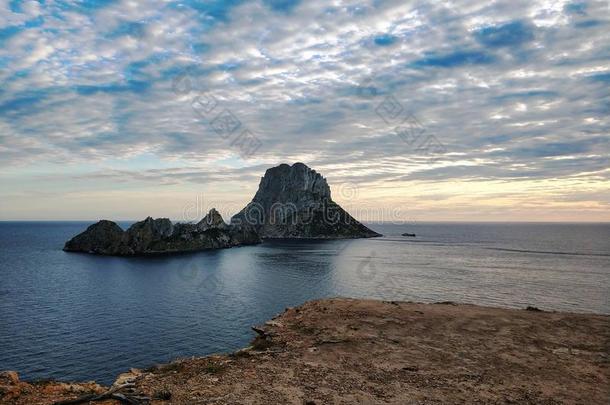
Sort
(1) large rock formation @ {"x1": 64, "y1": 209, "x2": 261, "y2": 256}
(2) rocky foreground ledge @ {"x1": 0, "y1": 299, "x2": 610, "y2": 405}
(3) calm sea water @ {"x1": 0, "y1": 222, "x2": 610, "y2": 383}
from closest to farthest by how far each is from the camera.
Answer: (2) rocky foreground ledge @ {"x1": 0, "y1": 299, "x2": 610, "y2": 405}, (3) calm sea water @ {"x1": 0, "y1": 222, "x2": 610, "y2": 383}, (1) large rock formation @ {"x1": 64, "y1": 209, "x2": 261, "y2": 256}

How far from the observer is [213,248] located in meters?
188

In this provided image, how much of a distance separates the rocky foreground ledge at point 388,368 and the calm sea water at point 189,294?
50.9 ft

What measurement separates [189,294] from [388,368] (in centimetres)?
5819

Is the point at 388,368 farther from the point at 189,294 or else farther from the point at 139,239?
the point at 139,239

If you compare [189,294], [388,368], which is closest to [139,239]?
[189,294]

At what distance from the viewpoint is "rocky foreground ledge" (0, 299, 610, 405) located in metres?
20.1

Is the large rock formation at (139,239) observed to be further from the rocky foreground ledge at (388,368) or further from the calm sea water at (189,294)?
the rocky foreground ledge at (388,368)

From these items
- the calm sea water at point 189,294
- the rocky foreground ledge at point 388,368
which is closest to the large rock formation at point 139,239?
the calm sea water at point 189,294

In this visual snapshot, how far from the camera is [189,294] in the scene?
74.7 metres

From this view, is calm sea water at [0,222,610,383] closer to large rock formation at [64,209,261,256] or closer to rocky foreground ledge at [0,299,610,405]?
rocky foreground ledge at [0,299,610,405]

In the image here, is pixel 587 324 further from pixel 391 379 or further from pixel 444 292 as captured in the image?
pixel 444 292

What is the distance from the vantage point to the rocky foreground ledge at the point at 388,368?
65.9 feet

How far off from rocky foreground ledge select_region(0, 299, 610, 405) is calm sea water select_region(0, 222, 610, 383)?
611 inches

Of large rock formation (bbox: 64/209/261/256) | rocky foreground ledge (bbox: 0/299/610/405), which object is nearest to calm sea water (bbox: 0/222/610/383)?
rocky foreground ledge (bbox: 0/299/610/405)
